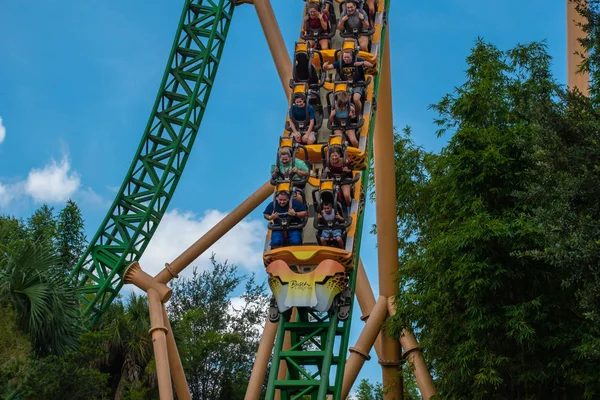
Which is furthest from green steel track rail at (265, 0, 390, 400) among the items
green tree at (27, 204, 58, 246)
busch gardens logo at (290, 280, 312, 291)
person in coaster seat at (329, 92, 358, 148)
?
green tree at (27, 204, 58, 246)

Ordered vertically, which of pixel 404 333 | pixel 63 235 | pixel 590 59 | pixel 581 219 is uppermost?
pixel 63 235

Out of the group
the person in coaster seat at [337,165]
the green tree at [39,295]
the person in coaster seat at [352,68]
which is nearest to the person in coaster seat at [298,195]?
the person in coaster seat at [337,165]

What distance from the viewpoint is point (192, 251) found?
13445mm

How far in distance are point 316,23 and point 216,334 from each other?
8.82 meters

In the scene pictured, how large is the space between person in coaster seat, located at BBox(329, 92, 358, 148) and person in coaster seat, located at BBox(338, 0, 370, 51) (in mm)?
1587

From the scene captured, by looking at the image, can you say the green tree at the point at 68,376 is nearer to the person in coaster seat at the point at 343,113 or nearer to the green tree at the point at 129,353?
the green tree at the point at 129,353

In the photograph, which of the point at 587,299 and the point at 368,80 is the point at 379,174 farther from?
the point at 587,299

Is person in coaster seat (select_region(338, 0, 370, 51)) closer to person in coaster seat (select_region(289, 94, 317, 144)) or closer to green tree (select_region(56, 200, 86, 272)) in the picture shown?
person in coaster seat (select_region(289, 94, 317, 144))

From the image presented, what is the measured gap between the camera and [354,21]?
12102 mm

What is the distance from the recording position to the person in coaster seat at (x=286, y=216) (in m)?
9.23

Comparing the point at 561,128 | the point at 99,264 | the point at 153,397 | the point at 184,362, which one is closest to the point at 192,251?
the point at 99,264

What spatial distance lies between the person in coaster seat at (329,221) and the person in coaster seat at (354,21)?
11.7 ft

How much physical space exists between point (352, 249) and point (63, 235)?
1276cm

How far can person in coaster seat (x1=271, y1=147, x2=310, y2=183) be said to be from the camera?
9781 mm
